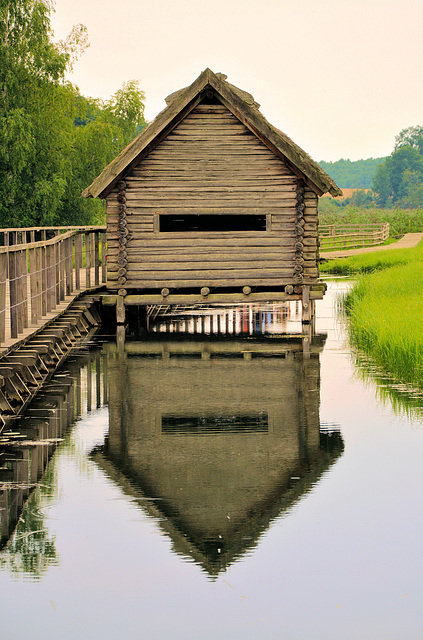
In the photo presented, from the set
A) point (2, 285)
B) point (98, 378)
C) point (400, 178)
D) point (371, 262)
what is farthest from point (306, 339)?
point (400, 178)

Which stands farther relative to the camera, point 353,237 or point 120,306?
point 353,237

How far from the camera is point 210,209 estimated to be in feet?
70.6

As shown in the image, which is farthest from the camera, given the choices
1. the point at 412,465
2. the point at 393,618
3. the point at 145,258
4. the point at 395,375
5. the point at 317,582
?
the point at 145,258

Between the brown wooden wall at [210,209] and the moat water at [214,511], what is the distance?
25.8ft

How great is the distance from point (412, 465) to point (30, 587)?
428cm

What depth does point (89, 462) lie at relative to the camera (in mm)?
9102

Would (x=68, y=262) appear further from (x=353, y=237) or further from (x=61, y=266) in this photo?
(x=353, y=237)

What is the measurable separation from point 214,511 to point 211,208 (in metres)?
14.8

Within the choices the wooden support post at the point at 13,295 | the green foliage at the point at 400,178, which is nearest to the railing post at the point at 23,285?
the wooden support post at the point at 13,295

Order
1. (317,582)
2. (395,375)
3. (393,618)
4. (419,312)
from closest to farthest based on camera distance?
1. (393,618)
2. (317,582)
3. (395,375)
4. (419,312)

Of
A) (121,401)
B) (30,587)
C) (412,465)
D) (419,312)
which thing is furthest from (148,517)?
(419,312)

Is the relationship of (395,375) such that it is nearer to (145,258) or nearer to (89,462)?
(89,462)

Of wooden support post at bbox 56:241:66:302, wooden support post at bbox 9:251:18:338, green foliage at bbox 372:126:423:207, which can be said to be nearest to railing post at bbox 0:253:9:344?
wooden support post at bbox 9:251:18:338

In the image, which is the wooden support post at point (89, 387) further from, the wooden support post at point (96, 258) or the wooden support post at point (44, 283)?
the wooden support post at point (96, 258)
